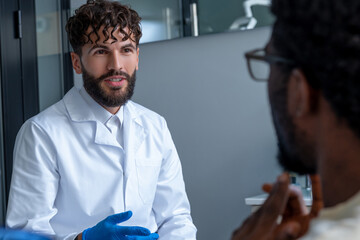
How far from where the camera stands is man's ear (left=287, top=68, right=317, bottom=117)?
0.68m

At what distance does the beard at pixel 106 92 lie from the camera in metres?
1.85

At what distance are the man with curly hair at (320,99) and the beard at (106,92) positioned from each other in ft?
3.67

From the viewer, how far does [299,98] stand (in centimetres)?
69

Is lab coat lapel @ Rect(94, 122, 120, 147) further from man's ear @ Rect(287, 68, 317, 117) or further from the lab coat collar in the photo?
man's ear @ Rect(287, 68, 317, 117)

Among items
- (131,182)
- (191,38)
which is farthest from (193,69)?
(131,182)

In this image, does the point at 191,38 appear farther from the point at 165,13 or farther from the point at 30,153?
the point at 30,153

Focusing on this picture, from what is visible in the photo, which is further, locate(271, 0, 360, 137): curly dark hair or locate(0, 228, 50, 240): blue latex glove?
locate(0, 228, 50, 240): blue latex glove

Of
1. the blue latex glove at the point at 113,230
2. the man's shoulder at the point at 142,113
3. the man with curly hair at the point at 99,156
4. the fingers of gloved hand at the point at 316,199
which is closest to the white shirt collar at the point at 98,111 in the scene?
the man with curly hair at the point at 99,156

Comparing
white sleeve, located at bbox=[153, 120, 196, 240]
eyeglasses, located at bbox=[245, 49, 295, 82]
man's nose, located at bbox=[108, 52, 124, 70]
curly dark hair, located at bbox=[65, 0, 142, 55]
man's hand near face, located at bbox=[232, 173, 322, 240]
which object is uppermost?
curly dark hair, located at bbox=[65, 0, 142, 55]

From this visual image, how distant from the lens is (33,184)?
5.56ft

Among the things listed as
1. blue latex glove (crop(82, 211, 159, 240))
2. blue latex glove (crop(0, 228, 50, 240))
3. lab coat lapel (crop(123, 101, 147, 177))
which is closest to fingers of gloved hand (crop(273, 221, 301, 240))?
blue latex glove (crop(0, 228, 50, 240))

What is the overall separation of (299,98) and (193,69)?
1.90 metres

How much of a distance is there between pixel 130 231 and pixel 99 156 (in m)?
0.35

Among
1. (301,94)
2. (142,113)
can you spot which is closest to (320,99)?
(301,94)
